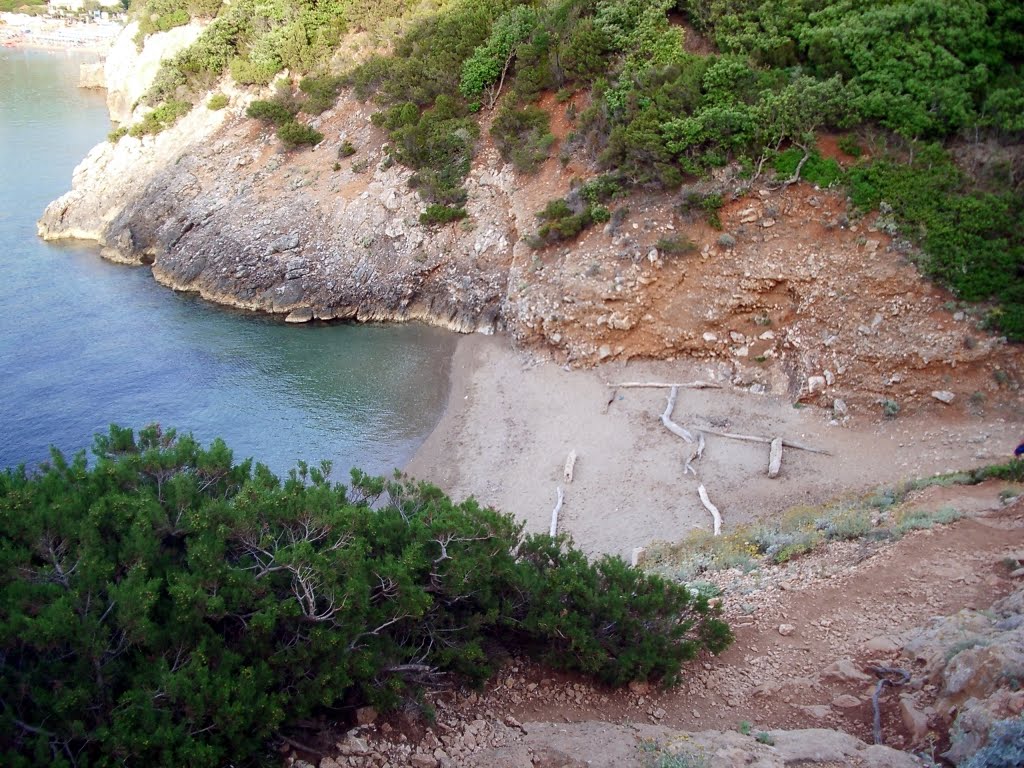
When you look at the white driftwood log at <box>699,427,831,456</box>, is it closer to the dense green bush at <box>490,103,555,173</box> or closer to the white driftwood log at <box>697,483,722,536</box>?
the white driftwood log at <box>697,483,722,536</box>

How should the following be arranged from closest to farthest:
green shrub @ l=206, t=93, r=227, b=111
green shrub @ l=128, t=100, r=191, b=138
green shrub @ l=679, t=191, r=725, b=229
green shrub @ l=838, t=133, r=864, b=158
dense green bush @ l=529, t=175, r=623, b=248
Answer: green shrub @ l=838, t=133, r=864, b=158, green shrub @ l=679, t=191, r=725, b=229, dense green bush @ l=529, t=175, r=623, b=248, green shrub @ l=206, t=93, r=227, b=111, green shrub @ l=128, t=100, r=191, b=138

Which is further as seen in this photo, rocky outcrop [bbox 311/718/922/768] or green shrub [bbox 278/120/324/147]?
green shrub [bbox 278/120/324/147]

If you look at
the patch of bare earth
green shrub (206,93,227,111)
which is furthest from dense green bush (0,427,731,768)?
green shrub (206,93,227,111)

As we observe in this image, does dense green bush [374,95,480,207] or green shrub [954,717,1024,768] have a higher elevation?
dense green bush [374,95,480,207]

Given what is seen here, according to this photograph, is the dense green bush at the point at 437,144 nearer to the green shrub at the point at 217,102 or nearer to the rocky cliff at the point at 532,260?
the rocky cliff at the point at 532,260

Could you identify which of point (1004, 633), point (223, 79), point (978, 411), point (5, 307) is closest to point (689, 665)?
point (1004, 633)

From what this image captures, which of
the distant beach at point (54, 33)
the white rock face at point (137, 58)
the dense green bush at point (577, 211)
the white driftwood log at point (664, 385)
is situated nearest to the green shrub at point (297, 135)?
the white rock face at point (137, 58)

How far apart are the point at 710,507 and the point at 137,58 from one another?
40854mm

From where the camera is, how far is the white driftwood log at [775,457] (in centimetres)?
1785

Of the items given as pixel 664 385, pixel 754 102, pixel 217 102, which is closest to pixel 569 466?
pixel 664 385

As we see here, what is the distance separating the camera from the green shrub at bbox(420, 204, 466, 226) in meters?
27.9

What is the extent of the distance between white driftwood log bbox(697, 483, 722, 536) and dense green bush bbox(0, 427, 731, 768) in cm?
665

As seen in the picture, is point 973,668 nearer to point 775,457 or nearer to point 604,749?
point 604,749

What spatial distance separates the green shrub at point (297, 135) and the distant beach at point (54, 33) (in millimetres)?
65092
